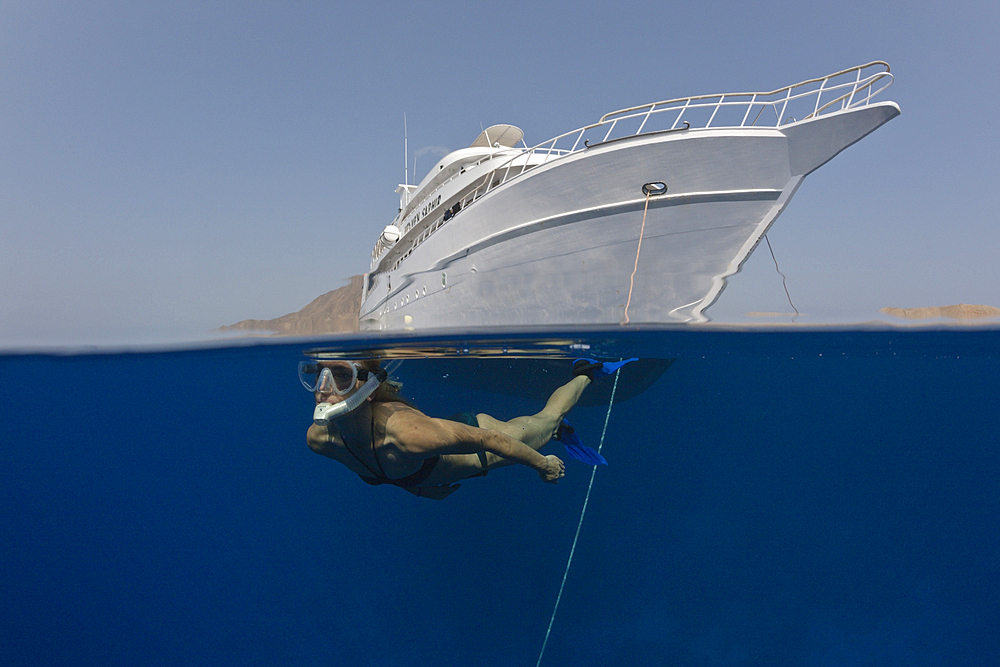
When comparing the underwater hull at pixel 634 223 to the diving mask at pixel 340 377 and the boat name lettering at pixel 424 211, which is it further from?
the diving mask at pixel 340 377

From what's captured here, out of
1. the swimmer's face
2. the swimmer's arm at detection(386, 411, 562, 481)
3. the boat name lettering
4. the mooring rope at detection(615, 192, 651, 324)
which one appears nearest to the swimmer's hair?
the swimmer's face

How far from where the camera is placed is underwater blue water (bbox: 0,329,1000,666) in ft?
39.9

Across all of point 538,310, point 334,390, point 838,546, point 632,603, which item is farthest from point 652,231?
point 838,546

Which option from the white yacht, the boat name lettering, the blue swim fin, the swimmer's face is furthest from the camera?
the boat name lettering

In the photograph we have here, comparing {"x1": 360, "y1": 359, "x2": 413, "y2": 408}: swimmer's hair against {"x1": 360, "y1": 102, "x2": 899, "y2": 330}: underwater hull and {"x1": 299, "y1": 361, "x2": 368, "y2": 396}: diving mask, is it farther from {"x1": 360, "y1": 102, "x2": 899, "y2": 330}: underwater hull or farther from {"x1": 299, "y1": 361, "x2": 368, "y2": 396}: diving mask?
{"x1": 360, "y1": 102, "x2": 899, "y2": 330}: underwater hull

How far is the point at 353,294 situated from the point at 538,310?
15.2m

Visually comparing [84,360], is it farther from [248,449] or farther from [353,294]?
[248,449]

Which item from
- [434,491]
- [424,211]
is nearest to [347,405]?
[434,491]

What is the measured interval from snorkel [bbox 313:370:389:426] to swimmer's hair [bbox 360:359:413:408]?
0.08 m

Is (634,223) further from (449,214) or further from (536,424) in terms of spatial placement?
(536,424)

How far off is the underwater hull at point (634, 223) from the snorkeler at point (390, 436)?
206 inches

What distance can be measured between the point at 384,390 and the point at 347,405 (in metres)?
0.50

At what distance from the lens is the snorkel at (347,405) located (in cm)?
350

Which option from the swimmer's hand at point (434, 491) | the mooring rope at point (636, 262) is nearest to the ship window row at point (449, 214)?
the mooring rope at point (636, 262)
